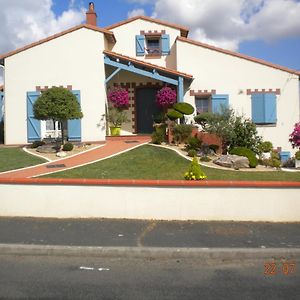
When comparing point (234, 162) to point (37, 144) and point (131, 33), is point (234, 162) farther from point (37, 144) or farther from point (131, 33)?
point (131, 33)

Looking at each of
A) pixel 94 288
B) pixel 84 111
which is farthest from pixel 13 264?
pixel 84 111

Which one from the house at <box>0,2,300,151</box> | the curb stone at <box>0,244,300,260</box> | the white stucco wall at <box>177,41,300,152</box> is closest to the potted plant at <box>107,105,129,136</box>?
the house at <box>0,2,300,151</box>

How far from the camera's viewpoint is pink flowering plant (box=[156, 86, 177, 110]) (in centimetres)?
1720

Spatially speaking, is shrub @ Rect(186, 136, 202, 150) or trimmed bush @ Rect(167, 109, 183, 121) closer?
shrub @ Rect(186, 136, 202, 150)

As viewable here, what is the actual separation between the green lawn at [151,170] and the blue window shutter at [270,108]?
6.07 m

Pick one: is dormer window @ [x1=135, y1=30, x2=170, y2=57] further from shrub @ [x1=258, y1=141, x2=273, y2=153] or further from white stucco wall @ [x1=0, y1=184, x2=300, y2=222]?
white stucco wall @ [x1=0, y1=184, x2=300, y2=222]

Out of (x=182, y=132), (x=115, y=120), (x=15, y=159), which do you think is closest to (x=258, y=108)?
(x=182, y=132)

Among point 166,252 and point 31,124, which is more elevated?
point 31,124

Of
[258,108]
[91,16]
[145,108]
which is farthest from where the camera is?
[91,16]

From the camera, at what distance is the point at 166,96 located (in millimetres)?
17188

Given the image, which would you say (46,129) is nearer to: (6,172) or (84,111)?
(84,111)

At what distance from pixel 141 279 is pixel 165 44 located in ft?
51.6

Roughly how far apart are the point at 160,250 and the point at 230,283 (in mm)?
1386

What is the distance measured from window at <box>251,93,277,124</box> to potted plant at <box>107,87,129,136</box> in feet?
18.2
